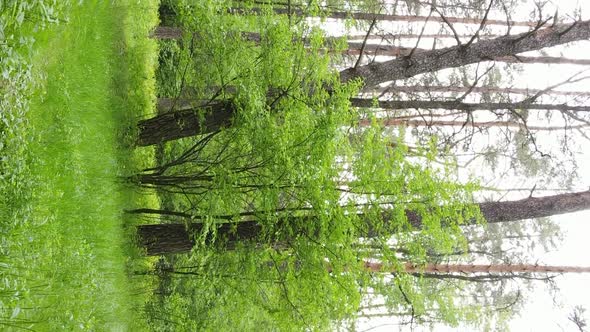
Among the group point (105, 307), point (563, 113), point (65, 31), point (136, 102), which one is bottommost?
point (105, 307)

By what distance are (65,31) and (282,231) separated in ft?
12.1

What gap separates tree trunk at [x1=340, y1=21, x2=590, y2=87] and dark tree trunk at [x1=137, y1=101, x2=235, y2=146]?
6.21 feet

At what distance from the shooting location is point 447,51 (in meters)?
7.82

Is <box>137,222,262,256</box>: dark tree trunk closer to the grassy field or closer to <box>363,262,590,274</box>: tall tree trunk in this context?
the grassy field

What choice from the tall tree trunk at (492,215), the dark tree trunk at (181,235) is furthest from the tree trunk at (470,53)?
the dark tree trunk at (181,235)

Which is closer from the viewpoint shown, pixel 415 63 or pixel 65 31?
pixel 65 31

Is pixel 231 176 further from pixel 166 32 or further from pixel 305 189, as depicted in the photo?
pixel 166 32

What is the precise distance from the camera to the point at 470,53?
7.89m

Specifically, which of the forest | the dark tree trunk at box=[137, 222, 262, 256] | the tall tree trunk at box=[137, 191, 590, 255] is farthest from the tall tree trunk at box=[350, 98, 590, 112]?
the dark tree trunk at box=[137, 222, 262, 256]

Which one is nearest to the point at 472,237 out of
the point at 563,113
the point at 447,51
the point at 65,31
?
the point at 563,113

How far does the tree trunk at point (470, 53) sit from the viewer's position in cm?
770

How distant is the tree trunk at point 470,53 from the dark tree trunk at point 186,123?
189cm

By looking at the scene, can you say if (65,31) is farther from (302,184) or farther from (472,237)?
(472,237)

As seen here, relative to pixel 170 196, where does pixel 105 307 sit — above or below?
below
